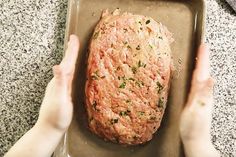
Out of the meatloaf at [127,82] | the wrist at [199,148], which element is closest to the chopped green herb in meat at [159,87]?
the meatloaf at [127,82]

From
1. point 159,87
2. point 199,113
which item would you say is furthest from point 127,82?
point 199,113

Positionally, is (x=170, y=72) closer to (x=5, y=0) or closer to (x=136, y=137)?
(x=136, y=137)

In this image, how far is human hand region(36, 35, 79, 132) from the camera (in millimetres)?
776

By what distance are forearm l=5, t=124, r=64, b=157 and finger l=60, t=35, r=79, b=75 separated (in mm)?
120

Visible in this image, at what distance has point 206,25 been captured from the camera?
99 centimetres

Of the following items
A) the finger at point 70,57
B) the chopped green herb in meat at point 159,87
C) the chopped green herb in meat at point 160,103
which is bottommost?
the chopped green herb in meat at point 160,103

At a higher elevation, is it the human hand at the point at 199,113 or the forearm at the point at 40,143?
the human hand at the point at 199,113

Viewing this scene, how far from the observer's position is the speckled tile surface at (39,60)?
0.95 m

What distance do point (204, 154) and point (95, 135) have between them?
0.76 ft

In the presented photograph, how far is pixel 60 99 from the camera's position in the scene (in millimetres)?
777

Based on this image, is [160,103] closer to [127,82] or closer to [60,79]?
[127,82]

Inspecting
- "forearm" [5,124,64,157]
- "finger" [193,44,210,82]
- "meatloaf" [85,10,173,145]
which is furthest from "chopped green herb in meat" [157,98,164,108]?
"forearm" [5,124,64,157]

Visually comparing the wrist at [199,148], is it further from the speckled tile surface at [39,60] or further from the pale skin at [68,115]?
the speckled tile surface at [39,60]

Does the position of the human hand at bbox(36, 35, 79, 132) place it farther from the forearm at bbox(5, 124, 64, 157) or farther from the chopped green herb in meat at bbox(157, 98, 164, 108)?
the chopped green herb in meat at bbox(157, 98, 164, 108)
